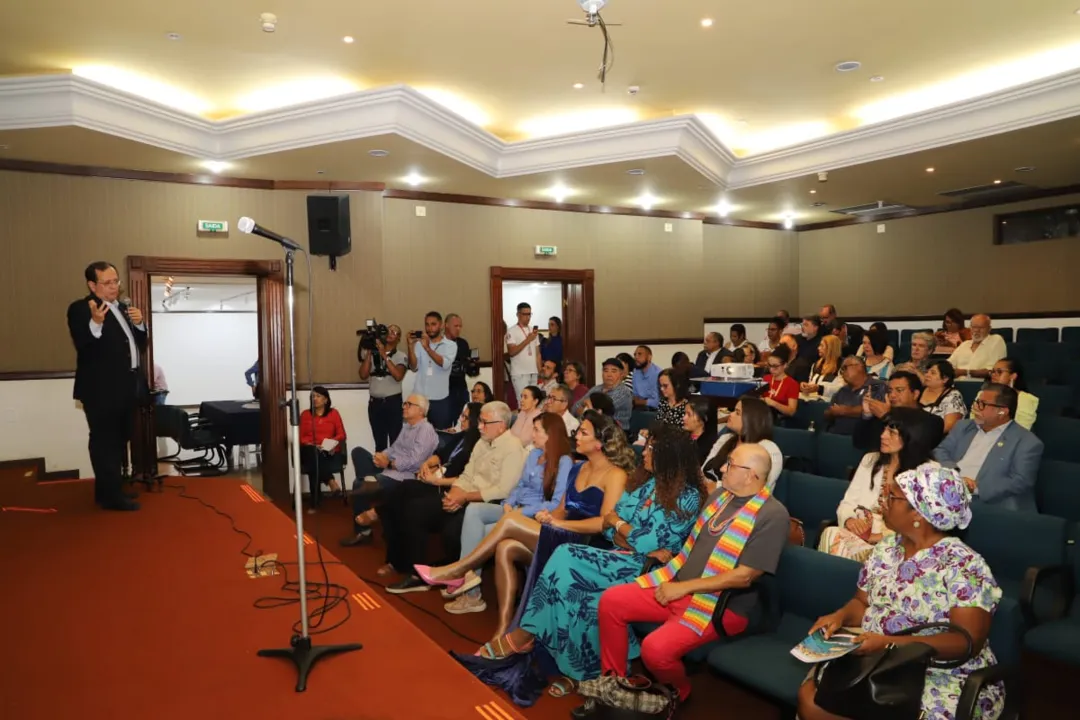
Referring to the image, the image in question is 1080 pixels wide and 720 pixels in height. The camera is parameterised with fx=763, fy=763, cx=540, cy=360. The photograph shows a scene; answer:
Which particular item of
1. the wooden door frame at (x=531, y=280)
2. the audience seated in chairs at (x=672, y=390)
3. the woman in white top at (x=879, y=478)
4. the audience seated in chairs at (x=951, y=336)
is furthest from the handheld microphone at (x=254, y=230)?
the audience seated in chairs at (x=951, y=336)

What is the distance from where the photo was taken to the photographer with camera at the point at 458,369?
7.15m

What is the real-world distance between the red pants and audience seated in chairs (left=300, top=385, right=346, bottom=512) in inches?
159

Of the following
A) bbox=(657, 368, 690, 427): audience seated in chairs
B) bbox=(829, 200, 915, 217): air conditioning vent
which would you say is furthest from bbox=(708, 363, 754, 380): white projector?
bbox=(829, 200, 915, 217): air conditioning vent

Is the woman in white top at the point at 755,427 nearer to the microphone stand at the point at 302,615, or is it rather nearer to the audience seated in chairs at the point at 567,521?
the audience seated in chairs at the point at 567,521

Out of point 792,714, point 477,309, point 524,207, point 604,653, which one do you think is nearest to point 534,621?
point 604,653

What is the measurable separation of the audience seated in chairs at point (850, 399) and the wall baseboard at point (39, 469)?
5.89 m

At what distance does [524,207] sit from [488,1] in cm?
402

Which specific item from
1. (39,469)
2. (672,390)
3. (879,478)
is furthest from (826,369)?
(39,469)

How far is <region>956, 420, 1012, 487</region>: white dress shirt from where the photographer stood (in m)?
3.72

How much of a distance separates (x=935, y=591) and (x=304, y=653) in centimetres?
196

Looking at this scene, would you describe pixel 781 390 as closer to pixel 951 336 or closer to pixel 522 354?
pixel 951 336

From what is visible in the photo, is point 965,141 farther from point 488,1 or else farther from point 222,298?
point 222,298

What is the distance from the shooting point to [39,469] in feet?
20.3

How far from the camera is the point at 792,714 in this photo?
2316 mm
